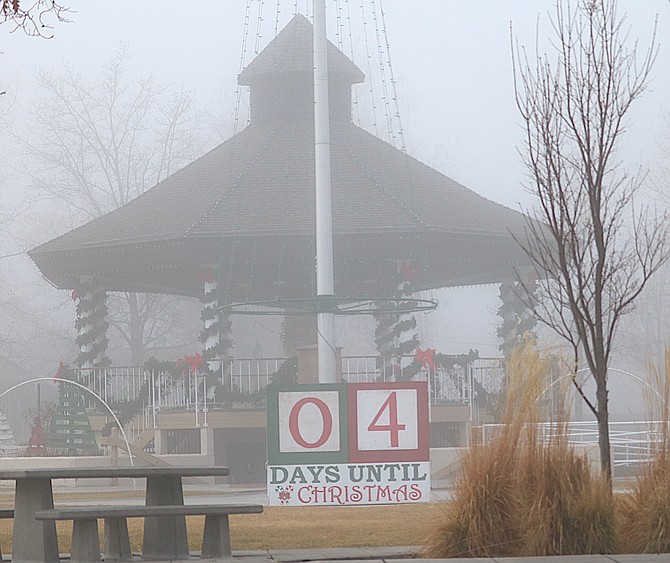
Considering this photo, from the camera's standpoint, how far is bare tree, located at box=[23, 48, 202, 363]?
1273 inches

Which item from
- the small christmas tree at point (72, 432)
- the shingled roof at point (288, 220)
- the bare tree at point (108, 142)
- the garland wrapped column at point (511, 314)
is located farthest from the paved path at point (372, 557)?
the bare tree at point (108, 142)

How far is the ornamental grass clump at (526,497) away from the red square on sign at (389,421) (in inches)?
147

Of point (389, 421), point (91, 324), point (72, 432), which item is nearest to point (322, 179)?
point (72, 432)

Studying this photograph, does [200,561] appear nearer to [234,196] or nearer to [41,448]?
[41,448]

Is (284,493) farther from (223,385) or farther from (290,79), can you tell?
(290,79)

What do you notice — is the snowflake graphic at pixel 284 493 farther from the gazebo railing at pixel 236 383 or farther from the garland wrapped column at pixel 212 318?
the garland wrapped column at pixel 212 318

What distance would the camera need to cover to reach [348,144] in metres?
23.1

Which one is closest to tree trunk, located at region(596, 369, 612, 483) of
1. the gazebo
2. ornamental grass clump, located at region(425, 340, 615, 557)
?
ornamental grass clump, located at region(425, 340, 615, 557)

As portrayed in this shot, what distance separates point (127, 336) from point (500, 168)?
38.9 feet

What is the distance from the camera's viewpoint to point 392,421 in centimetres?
931

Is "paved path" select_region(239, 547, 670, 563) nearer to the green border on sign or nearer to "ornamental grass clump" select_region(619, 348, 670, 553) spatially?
"ornamental grass clump" select_region(619, 348, 670, 553)

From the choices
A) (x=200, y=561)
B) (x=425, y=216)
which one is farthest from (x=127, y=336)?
(x=200, y=561)

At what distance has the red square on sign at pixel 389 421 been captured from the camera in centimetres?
920

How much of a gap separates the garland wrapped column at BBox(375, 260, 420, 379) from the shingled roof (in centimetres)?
39
